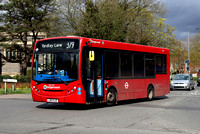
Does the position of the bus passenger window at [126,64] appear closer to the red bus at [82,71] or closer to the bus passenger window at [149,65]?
the red bus at [82,71]

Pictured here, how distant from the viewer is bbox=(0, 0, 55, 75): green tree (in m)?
39.6

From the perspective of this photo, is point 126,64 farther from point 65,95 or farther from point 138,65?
point 65,95

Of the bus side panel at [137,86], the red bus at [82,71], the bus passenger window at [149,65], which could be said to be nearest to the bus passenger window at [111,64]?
the red bus at [82,71]

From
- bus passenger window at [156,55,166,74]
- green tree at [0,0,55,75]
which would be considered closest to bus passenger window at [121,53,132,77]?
bus passenger window at [156,55,166,74]

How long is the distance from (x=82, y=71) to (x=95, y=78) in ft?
3.16

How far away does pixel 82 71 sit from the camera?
13.3m

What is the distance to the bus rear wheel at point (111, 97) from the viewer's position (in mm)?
15136

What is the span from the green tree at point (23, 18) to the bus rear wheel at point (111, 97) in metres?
25.7

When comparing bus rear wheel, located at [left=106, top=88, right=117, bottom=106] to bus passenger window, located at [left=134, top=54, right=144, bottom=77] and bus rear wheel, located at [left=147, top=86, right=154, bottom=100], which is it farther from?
bus rear wheel, located at [left=147, top=86, right=154, bottom=100]

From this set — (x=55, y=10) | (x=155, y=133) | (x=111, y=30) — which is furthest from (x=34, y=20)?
(x=155, y=133)

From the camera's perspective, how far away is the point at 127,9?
4700cm

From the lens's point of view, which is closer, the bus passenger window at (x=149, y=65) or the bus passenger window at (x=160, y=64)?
the bus passenger window at (x=149, y=65)

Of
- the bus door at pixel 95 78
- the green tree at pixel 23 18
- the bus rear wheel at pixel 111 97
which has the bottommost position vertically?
the bus rear wheel at pixel 111 97

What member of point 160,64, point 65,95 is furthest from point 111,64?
point 160,64
